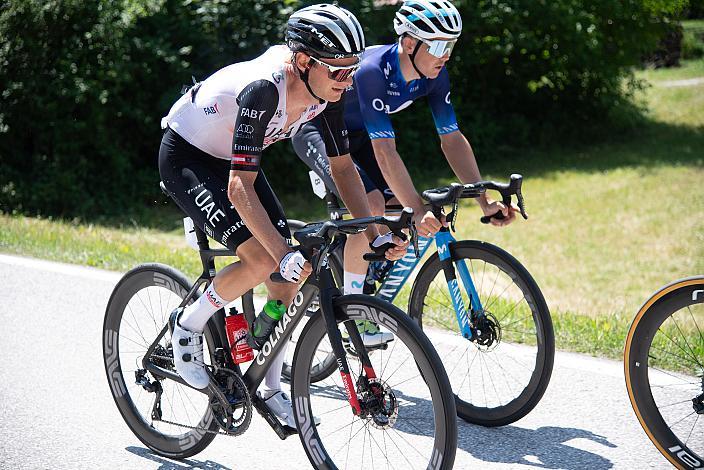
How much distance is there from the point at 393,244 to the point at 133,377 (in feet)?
5.73

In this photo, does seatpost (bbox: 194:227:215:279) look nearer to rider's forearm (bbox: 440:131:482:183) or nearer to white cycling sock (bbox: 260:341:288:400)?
white cycling sock (bbox: 260:341:288:400)

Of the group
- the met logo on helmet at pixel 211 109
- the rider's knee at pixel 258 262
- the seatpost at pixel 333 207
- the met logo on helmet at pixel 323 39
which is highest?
the met logo on helmet at pixel 323 39

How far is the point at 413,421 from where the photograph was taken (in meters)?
4.65

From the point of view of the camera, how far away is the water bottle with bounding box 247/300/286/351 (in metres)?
4.18

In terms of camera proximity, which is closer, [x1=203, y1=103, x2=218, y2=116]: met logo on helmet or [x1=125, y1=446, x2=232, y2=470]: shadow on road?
[x1=203, y1=103, x2=218, y2=116]: met logo on helmet

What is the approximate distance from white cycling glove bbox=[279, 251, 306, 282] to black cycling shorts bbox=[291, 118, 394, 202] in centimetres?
194

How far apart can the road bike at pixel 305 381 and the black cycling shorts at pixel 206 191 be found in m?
0.20

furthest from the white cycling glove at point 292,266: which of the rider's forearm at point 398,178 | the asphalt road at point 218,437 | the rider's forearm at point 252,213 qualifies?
the rider's forearm at point 398,178

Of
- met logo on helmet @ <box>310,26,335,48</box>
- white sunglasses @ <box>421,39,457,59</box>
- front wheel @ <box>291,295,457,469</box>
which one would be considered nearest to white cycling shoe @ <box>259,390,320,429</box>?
front wheel @ <box>291,295,457,469</box>

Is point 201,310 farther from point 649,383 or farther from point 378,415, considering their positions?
point 649,383

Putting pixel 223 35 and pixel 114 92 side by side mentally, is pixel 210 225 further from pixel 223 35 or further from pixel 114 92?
pixel 223 35

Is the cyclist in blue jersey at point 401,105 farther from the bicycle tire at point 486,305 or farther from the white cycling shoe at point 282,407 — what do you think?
the white cycling shoe at point 282,407

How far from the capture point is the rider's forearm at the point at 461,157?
5359mm

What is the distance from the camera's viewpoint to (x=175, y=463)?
180 inches
